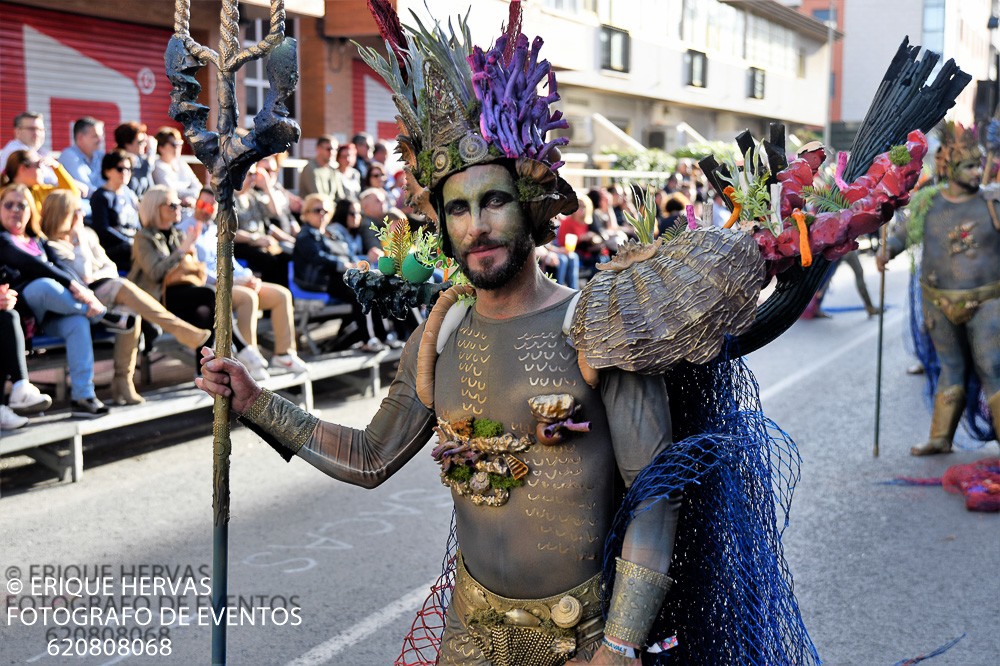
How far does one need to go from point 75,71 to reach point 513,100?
1391 cm

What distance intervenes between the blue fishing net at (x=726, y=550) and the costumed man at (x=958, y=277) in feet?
18.1

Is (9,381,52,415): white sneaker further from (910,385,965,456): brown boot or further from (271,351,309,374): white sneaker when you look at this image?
(910,385,965,456): brown boot

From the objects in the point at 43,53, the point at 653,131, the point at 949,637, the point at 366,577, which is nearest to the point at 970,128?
the point at 949,637

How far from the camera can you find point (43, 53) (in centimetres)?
1477

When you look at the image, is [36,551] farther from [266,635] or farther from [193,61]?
[193,61]

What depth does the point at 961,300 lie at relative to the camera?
27.1 ft

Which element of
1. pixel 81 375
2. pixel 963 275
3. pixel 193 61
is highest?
pixel 193 61

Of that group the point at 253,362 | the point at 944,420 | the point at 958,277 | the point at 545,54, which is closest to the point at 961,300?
the point at 958,277

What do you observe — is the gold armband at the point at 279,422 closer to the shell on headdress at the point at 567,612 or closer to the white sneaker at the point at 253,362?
the shell on headdress at the point at 567,612

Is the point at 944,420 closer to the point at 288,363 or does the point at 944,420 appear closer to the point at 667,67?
the point at 288,363

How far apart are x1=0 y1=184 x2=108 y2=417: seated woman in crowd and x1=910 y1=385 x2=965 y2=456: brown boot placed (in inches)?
229

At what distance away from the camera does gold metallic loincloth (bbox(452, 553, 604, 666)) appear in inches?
111

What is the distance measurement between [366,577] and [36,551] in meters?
1.74

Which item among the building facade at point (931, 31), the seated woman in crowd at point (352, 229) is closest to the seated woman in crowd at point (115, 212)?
the seated woman in crowd at point (352, 229)
